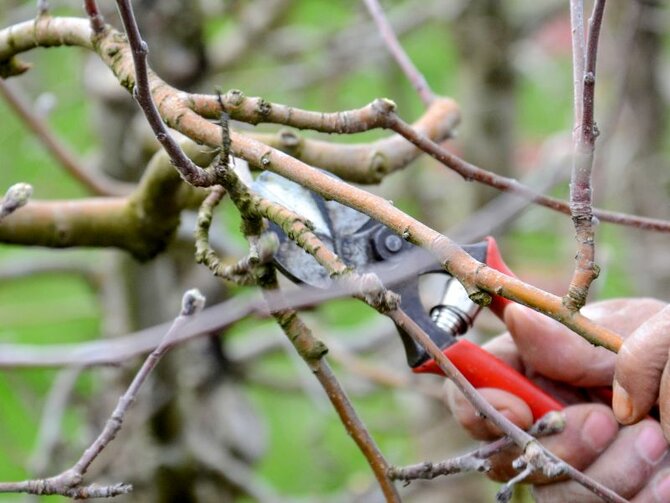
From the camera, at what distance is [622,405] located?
113cm

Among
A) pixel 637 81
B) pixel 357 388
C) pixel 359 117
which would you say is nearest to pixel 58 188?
pixel 357 388

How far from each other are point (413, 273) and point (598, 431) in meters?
0.34

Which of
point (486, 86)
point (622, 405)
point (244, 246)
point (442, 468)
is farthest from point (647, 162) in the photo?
point (442, 468)

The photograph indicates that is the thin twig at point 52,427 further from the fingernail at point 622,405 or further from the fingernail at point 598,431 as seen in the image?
the fingernail at point 622,405

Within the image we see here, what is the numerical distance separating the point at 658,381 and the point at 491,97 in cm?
233

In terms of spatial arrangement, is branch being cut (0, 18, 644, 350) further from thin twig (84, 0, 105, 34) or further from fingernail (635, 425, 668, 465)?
fingernail (635, 425, 668, 465)

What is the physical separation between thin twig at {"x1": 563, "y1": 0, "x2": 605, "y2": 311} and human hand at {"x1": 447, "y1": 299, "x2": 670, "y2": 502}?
326mm

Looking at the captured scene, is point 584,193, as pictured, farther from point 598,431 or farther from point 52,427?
point 52,427

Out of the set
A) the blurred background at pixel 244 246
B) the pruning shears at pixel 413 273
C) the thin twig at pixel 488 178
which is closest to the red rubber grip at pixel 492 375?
the pruning shears at pixel 413 273

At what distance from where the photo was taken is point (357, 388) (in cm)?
337

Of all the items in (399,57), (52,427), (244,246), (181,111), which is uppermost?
(181,111)

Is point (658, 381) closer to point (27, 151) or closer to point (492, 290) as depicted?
point (492, 290)

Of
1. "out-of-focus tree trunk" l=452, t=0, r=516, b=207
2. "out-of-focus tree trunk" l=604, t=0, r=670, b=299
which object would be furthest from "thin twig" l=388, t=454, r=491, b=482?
"out-of-focus tree trunk" l=604, t=0, r=670, b=299

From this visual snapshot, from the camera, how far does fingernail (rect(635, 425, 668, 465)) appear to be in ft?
4.25
